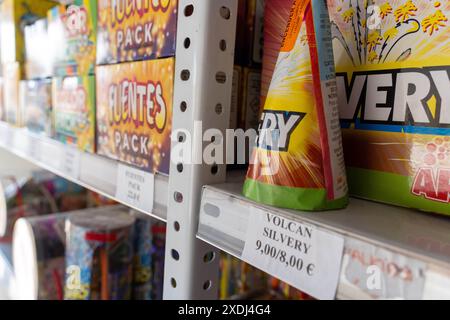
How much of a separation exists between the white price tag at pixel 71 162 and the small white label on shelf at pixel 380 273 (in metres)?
0.52

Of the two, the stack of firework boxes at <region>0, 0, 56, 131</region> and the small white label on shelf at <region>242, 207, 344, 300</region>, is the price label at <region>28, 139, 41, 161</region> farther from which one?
the small white label on shelf at <region>242, 207, 344, 300</region>

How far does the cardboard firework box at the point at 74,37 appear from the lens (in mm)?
626

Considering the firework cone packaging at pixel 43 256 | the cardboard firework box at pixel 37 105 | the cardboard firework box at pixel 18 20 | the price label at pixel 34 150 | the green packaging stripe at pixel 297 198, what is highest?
the cardboard firework box at pixel 18 20

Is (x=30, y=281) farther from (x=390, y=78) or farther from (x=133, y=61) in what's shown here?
(x=390, y=78)

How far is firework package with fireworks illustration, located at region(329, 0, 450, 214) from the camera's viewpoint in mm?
310

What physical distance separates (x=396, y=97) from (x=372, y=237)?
0.16 meters

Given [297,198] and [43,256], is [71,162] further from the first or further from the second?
[297,198]

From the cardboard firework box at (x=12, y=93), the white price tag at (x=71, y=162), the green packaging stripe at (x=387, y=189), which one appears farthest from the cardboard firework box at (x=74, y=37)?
the green packaging stripe at (x=387, y=189)

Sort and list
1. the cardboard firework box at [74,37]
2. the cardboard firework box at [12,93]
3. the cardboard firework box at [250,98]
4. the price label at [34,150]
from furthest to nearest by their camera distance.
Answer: the cardboard firework box at [12,93] < the price label at [34,150] < the cardboard firework box at [74,37] < the cardboard firework box at [250,98]

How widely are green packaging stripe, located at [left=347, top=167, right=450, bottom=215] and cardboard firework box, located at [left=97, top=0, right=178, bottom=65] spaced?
10.5 inches

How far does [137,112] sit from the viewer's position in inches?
20.1

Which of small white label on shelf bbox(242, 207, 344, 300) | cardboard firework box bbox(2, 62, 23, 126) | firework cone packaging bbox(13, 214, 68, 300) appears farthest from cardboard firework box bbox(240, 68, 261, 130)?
cardboard firework box bbox(2, 62, 23, 126)

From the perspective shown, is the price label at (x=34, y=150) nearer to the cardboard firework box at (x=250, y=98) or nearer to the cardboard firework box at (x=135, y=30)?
the cardboard firework box at (x=135, y=30)

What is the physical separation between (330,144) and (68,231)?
636 millimetres
